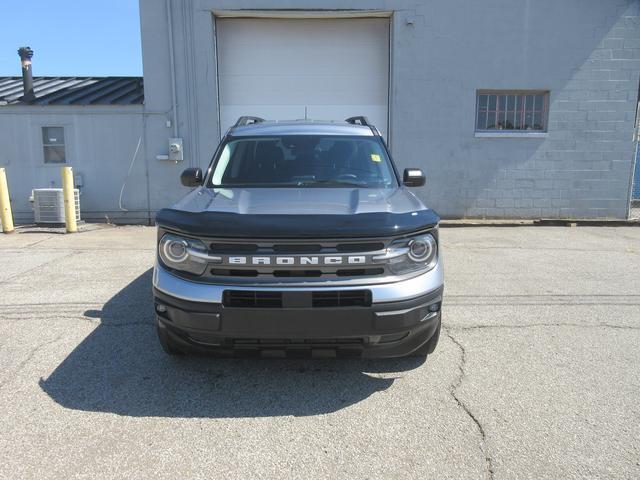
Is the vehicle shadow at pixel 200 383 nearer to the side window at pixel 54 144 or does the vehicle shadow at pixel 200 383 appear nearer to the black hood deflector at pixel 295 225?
the black hood deflector at pixel 295 225

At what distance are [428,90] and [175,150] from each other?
5.56 meters

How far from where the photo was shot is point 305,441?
276cm

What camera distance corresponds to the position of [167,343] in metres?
3.46

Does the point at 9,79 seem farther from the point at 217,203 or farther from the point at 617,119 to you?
the point at 617,119

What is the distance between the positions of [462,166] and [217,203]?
27.8ft

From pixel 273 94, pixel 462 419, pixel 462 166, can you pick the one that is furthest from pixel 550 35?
pixel 462 419

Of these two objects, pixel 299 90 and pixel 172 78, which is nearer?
pixel 172 78

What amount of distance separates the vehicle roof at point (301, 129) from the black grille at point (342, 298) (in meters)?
2.26

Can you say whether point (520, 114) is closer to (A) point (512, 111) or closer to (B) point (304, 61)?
(A) point (512, 111)

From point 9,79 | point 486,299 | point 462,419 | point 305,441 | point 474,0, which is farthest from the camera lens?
point 9,79

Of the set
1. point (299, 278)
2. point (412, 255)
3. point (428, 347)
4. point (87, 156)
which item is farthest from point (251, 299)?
point (87, 156)

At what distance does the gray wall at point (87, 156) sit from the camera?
10523 mm

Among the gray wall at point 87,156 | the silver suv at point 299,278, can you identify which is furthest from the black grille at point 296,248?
the gray wall at point 87,156

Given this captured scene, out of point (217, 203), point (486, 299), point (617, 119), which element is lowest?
point (486, 299)
